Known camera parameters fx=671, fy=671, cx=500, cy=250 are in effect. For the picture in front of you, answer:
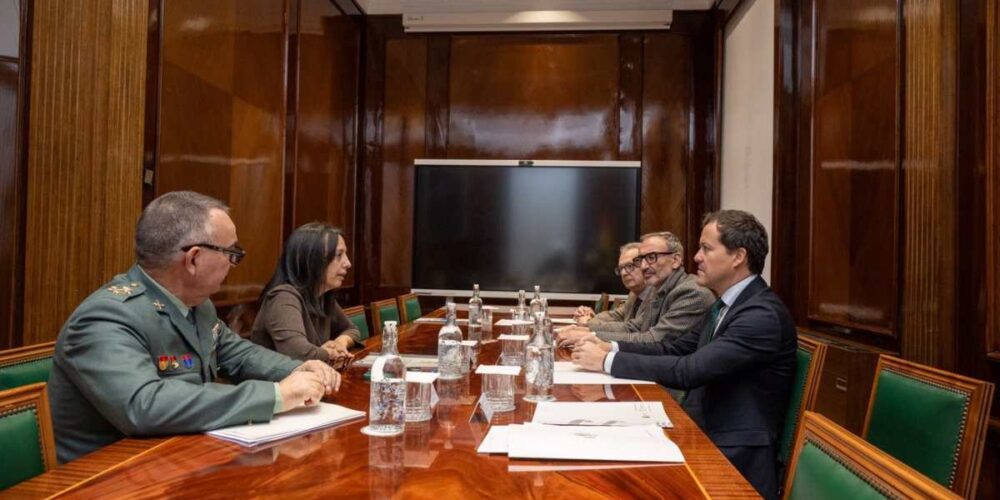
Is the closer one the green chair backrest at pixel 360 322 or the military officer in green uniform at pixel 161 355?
the military officer in green uniform at pixel 161 355

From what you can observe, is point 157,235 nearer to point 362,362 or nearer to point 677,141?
point 362,362

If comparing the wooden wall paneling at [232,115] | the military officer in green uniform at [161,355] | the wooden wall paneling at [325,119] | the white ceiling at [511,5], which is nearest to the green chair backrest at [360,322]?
the wooden wall paneling at [232,115]

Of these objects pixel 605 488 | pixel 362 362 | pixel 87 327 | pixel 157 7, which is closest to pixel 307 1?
pixel 157 7

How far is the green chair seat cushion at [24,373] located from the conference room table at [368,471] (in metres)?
0.50

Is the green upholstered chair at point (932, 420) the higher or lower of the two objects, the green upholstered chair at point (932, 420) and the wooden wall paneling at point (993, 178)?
the lower

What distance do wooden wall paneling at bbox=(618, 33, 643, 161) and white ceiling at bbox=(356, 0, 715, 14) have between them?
0.88 ft

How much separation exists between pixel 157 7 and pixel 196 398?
2.51 meters

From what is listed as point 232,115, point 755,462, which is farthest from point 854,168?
point 232,115

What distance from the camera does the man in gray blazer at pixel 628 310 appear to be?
132 inches

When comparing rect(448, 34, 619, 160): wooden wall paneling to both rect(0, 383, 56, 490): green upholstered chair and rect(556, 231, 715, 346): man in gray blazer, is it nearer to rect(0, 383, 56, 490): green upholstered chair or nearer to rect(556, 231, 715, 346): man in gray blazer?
rect(556, 231, 715, 346): man in gray blazer

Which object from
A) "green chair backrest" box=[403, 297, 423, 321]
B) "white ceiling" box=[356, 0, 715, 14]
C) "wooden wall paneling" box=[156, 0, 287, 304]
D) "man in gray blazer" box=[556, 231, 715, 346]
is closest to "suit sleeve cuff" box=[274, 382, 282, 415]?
"man in gray blazer" box=[556, 231, 715, 346]

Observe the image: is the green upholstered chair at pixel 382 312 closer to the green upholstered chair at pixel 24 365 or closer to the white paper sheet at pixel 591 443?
the green upholstered chair at pixel 24 365

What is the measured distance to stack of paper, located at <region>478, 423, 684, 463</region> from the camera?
3.82ft

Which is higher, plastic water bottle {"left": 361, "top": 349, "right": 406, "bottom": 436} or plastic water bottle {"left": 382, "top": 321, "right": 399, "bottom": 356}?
plastic water bottle {"left": 382, "top": 321, "right": 399, "bottom": 356}
